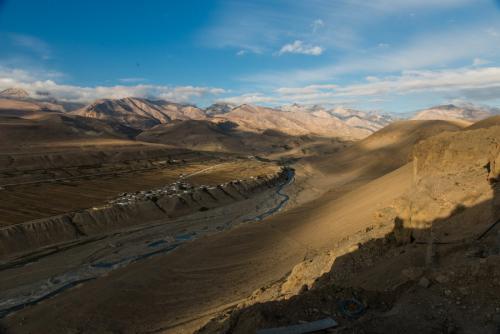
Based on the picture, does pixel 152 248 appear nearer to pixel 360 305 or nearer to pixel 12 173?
pixel 360 305

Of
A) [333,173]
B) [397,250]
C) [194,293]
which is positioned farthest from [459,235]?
[333,173]

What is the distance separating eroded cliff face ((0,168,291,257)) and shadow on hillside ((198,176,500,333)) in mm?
28917

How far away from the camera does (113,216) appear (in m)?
40.0

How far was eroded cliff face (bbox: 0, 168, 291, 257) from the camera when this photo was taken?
107 ft

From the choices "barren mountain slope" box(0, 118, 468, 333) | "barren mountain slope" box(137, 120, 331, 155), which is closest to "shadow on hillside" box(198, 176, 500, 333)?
"barren mountain slope" box(0, 118, 468, 333)

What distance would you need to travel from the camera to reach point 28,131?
116812mm

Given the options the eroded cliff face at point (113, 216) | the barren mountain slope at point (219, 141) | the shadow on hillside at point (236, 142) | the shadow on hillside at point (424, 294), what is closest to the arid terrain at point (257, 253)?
the shadow on hillside at point (424, 294)

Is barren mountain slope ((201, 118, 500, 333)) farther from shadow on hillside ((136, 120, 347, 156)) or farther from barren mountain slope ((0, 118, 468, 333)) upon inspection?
shadow on hillside ((136, 120, 347, 156))

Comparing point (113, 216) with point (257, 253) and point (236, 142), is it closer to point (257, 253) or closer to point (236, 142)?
point (257, 253)

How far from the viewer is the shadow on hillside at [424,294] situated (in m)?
8.06

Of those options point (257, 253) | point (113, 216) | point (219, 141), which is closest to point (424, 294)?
point (257, 253)

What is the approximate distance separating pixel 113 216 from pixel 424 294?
36.4m

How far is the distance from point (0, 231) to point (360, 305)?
111ft

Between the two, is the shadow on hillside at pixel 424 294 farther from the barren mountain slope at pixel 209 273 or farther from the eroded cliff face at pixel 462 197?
the barren mountain slope at pixel 209 273
